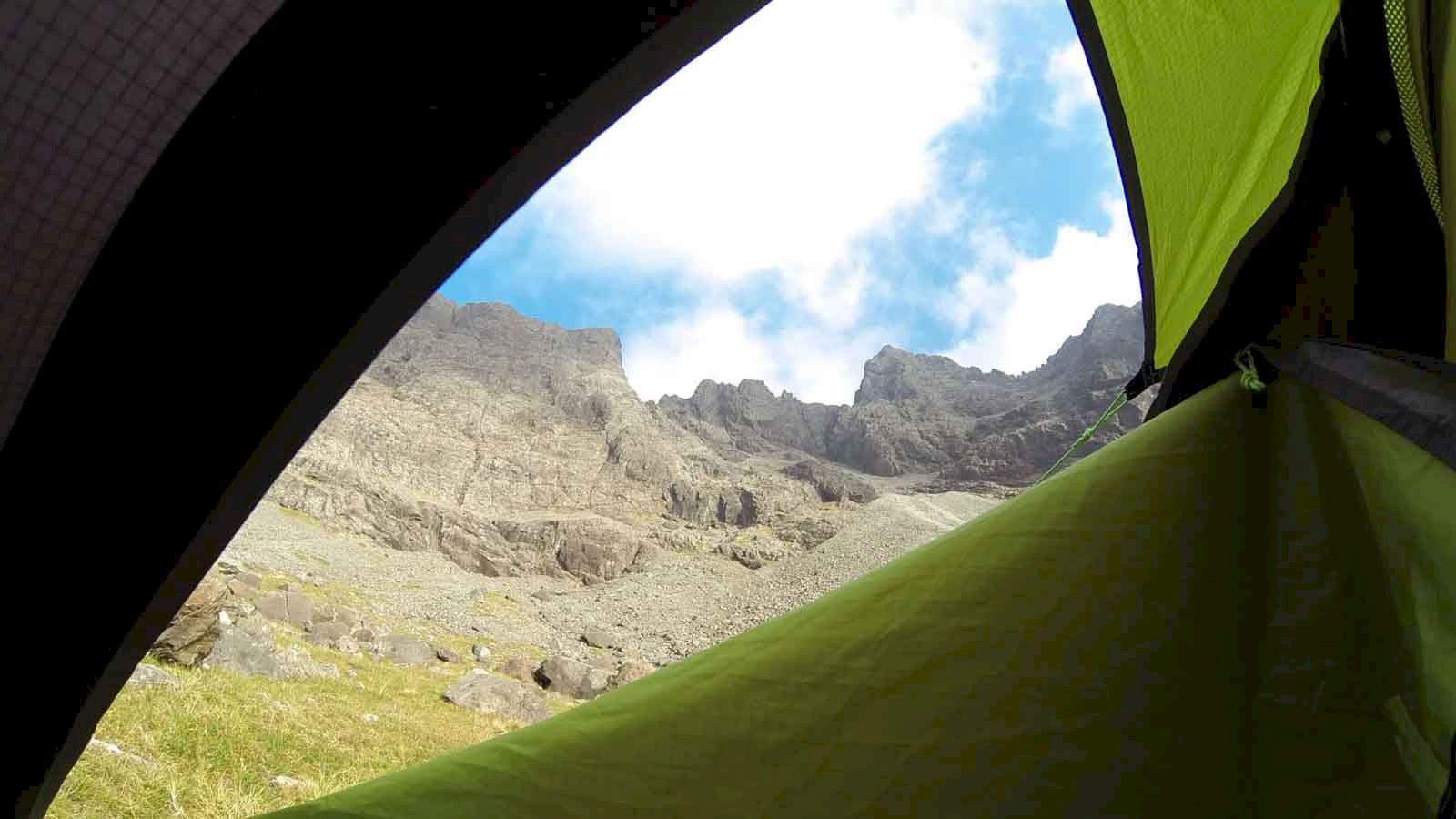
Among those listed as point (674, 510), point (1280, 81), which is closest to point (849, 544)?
point (674, 510)

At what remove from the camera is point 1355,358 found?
1002 mm

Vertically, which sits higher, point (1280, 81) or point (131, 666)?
point (1280, 81)

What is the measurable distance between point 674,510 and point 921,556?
62247 mm

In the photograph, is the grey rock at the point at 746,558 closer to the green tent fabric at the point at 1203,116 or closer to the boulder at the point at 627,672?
the boulder at the point at 627,672

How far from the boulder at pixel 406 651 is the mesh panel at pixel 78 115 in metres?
19.6

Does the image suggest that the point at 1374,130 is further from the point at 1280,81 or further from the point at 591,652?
the point at 591,652

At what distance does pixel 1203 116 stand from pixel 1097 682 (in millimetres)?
2029

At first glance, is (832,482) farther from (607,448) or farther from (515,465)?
(515,465)

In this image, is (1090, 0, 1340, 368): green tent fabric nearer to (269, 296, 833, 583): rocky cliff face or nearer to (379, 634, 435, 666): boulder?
(379, 634, 435, 666): boulder

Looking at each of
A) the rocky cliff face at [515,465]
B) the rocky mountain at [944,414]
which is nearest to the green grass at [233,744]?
the rocky cliff face at [515,465]

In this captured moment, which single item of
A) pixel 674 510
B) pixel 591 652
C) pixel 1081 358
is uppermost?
pixel 1081 358

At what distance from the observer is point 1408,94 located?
1.27 meters

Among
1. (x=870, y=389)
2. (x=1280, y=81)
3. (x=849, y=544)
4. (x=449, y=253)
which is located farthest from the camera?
(x=870, y=389)

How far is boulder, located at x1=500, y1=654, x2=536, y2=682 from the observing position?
67.0 feet
